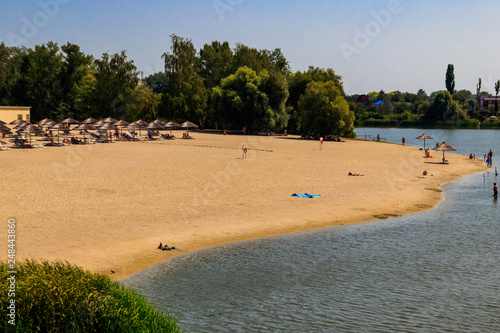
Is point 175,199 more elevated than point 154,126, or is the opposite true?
point 154,126

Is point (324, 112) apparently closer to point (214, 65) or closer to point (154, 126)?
point (154, 126)

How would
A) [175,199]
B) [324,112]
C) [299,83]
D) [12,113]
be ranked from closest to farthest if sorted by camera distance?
[175,199] → [324,112] → [12,113] → [299,83]

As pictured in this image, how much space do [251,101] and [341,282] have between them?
72.7 meters

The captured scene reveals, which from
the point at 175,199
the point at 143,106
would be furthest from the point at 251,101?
the point at 175,199

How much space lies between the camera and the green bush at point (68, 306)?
968 centimetres

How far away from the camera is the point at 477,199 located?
32.0 metres

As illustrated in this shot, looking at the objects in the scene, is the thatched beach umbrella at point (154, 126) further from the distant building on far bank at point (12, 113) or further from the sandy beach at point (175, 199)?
the distant building on far bank at point (12, 113)

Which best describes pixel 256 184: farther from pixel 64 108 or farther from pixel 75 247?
pixel 64 108

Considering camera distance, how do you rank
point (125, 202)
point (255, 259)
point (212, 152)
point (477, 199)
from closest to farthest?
point (255, 259) < point (125, 202) < point (477, 199) < point (212, 152)

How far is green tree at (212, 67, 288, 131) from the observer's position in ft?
285

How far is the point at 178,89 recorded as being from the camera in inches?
3844

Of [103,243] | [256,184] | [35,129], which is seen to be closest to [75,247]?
[103,243]

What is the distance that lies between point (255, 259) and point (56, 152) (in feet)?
125

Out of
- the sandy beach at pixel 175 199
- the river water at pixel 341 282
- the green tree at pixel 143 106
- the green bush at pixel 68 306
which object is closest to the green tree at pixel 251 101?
the green tree at pixel 143 106
